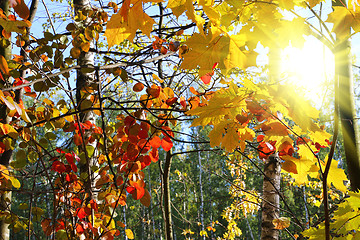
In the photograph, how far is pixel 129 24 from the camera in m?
0.70

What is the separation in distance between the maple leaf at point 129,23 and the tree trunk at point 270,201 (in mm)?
1847

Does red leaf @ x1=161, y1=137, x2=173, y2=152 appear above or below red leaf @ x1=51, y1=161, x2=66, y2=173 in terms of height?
above

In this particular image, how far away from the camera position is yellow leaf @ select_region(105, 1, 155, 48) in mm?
682

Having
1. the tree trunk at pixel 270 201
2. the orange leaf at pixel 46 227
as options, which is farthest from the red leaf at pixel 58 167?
the tree trunk at pixel 270 201

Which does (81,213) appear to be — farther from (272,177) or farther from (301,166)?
(272,177)

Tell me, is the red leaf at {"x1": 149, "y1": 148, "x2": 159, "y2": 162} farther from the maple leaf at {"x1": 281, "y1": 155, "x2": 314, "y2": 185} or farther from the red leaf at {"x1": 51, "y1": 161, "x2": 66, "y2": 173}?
the maple leaf at {"x1": 281, "y1": 155, "x2": 314, "y2": 185}

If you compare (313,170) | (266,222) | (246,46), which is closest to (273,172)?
(266,222)

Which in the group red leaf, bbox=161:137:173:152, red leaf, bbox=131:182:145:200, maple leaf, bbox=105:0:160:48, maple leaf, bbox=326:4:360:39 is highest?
maple leaf, bbox=105:0:160:48

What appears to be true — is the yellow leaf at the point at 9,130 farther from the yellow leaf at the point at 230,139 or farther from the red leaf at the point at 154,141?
the yellow leaf at the point at 230,139

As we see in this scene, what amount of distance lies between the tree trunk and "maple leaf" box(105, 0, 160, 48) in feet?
6.06

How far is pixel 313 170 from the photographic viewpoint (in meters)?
0.98

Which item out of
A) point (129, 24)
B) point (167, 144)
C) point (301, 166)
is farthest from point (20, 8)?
point (301, 166)

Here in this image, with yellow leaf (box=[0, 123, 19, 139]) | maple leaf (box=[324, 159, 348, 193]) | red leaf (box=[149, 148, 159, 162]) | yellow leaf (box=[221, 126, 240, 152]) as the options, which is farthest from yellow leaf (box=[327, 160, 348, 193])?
yellow leaf (box=[0, 123, 19, 139])

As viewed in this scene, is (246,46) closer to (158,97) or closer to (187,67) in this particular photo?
(187,67)
